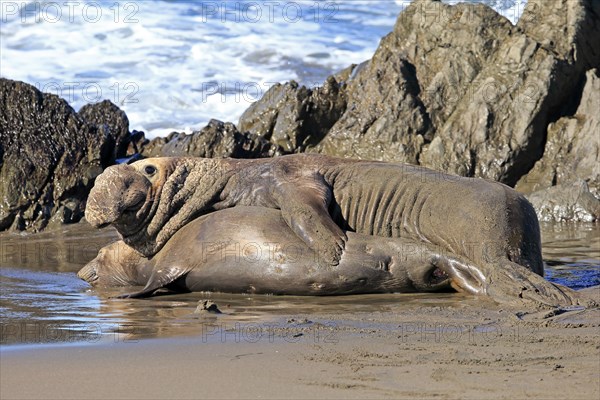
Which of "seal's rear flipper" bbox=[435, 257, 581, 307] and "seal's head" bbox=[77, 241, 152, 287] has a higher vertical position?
"seal's rear flipper" bbox=[435, 257, 581, 307]

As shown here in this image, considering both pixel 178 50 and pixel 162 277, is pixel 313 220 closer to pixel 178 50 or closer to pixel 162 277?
pixel 162 277

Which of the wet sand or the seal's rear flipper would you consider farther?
the seal's rear flipper

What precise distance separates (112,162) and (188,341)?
953 centimetres

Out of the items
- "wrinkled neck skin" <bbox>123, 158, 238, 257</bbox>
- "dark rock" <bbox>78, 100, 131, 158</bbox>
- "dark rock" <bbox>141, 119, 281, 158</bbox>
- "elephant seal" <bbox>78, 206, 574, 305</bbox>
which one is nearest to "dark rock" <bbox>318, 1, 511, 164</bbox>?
Result: "dark rock" <bbox>141, 119, 281, 158</bbox>

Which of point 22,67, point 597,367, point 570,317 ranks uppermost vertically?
point 597,367

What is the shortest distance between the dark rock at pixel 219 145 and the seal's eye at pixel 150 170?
22.2 feet

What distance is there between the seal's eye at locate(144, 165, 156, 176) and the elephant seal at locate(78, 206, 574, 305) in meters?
0.67

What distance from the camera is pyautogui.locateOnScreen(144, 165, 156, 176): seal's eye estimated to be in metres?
8.23

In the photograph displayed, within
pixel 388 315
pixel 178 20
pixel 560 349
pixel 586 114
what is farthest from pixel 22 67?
pixel 560 349

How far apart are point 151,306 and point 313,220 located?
133cm

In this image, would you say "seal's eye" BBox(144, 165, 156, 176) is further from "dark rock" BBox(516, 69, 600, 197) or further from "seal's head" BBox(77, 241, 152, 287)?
"dark rock" BBox(516, 69, 600, 197)

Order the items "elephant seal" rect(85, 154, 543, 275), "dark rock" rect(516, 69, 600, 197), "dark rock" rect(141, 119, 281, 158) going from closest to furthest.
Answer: "elephant seal" rect(85, 154, 543, 275) → "dark rock" rect(516, 69, 600, 197) → "dark rock" rect(141, 119, 281, 158)

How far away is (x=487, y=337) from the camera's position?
17.0 ft

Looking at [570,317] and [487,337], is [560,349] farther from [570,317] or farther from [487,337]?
[570,317]
